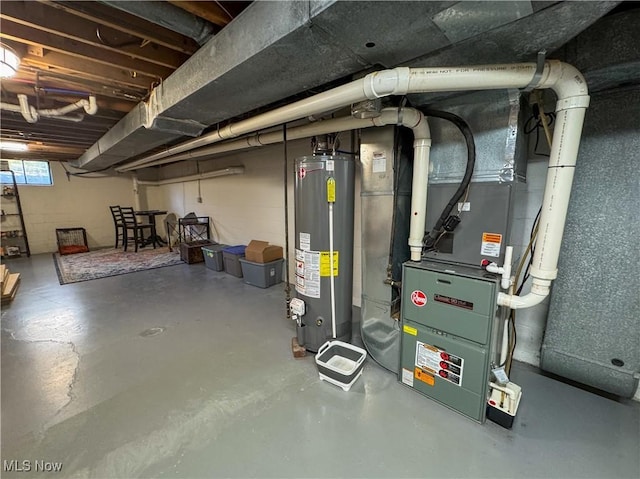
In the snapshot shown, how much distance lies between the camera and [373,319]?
208 centimetres

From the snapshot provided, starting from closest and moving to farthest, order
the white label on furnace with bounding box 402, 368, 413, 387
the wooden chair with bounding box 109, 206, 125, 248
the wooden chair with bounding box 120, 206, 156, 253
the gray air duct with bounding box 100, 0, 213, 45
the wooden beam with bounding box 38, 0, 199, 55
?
the gray air duct with bounding box 100, 0, 213, 45, the wooden beam with bounding box 38, 0, 199, 55, the white label on furnace with bounding box 402, 368, 413, 387, the wooden chair with bounding box 120, 206, 156, 253, the wooden chair with bounding box 109, 206, 125, 248

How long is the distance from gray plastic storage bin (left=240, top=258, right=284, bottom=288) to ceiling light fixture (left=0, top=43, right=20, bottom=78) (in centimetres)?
280

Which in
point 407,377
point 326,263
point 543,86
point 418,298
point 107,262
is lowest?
point 107,262

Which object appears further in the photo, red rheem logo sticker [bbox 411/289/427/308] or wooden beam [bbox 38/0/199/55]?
red rheem logo sticker [bbox 411/289/427/308]

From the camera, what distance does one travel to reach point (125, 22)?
143cm

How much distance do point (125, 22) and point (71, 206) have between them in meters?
7.50

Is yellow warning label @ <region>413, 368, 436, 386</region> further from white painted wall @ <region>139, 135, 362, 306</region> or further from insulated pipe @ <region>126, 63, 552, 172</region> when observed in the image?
insulated pipe @ <region>126, 63, 552, 172</region>

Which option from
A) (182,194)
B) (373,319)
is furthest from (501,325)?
(182,194)

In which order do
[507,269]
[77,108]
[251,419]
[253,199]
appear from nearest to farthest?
[507,269] < [251,419] < [77,108] < [253,199]

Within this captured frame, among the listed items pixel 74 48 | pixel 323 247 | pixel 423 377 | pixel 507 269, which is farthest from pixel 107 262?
pixel 507 269

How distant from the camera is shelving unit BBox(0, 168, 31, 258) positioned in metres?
5.89

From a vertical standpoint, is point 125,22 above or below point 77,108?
above

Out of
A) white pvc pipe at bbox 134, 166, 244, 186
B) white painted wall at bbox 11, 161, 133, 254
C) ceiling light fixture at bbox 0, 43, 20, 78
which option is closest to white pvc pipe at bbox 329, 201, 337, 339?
ceiling light fixture at bbox 0, 43, 20, 78

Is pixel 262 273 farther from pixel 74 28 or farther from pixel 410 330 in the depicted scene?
pixel 74 28
